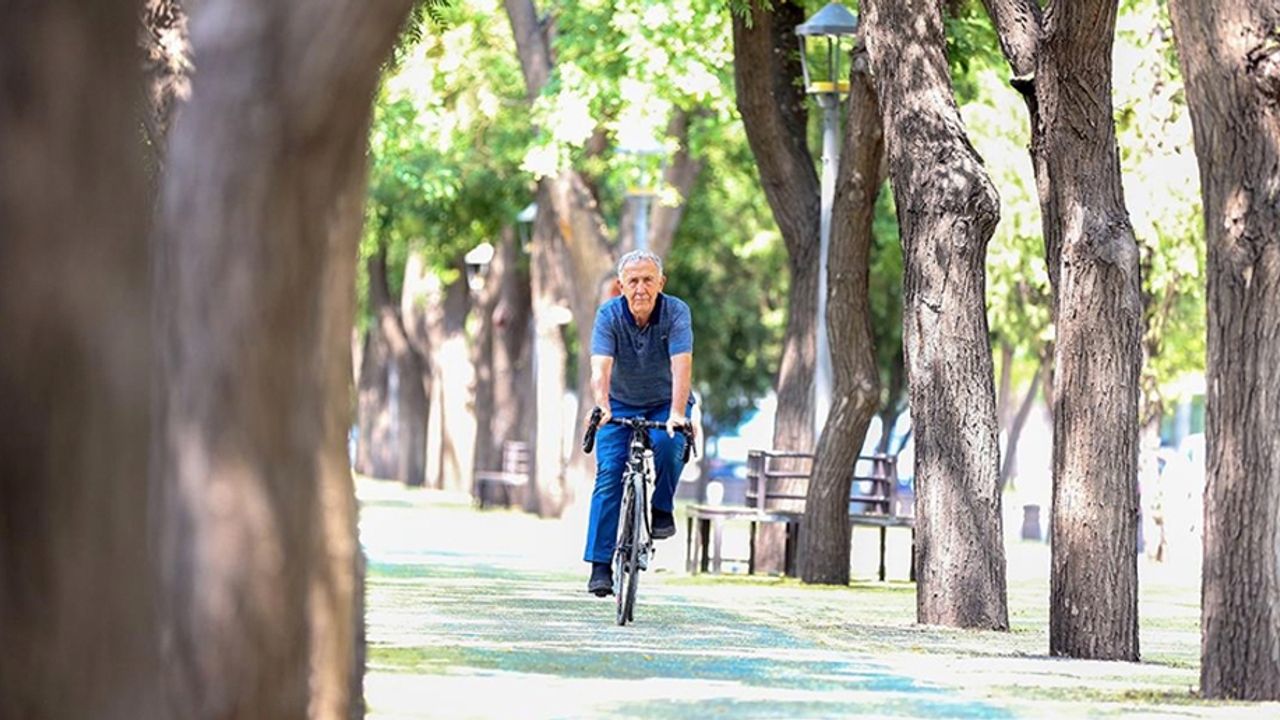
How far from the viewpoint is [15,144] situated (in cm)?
723

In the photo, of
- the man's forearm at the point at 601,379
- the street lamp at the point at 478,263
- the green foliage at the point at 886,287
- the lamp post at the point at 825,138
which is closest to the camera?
the man's forearm at the point at 601,379

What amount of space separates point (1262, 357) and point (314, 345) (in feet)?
19.1

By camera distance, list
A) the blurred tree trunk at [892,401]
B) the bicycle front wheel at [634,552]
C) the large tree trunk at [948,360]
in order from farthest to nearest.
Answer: the blurred tree trunk at [892,401]
the large tree trunk at [948,360]
the bicycle front wheel at [634,552]

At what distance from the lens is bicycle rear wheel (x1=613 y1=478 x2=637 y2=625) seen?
16.7 m

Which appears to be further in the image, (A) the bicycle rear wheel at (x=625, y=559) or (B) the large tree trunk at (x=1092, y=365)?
(A) the bicycle rear wheel at (x=625, y=559)

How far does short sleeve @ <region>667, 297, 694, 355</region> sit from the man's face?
150 millimetres

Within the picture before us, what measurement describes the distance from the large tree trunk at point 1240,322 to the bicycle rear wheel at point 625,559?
4.64 meters

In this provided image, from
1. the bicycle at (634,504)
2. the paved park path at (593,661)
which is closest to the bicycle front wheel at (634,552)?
the bicycle at (634,504)

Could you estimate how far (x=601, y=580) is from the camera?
17828mm

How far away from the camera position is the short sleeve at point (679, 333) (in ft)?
57.3

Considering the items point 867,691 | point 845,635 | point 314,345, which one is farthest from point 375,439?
point 314,345

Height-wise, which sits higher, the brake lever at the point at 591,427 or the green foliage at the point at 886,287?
the green foliage at the point at 886,287

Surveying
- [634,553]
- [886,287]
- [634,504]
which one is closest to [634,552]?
[634,553]

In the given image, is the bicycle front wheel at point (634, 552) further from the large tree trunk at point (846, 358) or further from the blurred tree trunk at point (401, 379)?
the blurred tree trunk at point (401, 379)
